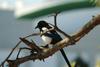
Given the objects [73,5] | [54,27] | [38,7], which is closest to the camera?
[54,27]

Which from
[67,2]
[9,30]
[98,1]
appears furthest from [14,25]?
[98,1]

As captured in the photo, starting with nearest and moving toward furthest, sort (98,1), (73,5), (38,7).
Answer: (98,1) < (73,5) < (38,7)

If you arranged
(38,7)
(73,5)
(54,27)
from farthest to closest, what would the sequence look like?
(38,7)
(73,5)
(54,27)

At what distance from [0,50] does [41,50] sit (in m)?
9.95

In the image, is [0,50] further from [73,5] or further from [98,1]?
[98,1]

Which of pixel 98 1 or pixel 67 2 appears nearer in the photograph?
pixel 98 1

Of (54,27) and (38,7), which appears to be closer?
(54,27)

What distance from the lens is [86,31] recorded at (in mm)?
974

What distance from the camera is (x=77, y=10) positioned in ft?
32.1

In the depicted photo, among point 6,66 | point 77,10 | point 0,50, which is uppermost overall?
point 6,66

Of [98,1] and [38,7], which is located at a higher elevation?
[98,1]

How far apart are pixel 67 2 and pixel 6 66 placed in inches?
349

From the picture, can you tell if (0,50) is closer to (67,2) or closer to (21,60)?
(67,2)

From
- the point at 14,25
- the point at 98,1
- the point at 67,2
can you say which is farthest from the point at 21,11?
the point at 98,1
